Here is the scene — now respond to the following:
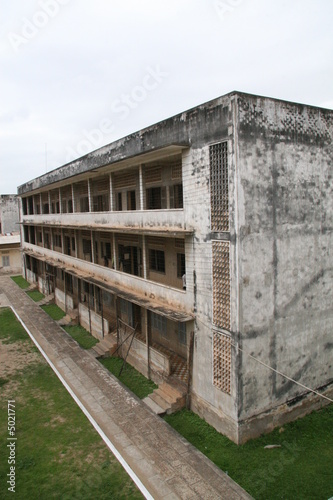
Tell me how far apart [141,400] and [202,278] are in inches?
178

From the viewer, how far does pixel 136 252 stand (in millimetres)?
17625

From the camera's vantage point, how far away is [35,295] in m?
28.5

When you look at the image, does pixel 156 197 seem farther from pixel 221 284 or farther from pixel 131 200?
pixel 221 284

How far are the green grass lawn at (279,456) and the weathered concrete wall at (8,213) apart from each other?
37.5m

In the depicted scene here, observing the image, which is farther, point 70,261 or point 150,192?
point 70,261

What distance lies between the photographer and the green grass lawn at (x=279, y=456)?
27.6 ft

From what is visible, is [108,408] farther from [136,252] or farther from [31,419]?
[136,252]

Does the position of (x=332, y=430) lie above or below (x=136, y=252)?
below

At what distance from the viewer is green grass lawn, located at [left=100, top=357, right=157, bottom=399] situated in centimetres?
1314

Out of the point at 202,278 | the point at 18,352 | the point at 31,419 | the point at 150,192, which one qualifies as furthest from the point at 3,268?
the point at 202,278

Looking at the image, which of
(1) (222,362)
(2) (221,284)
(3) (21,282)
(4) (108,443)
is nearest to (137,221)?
(2) (221,284)

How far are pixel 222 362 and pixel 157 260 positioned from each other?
21.9 feet

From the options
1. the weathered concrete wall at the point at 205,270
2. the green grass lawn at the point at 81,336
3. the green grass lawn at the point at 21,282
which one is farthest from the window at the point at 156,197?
the green grass lawn at the point at 21,282

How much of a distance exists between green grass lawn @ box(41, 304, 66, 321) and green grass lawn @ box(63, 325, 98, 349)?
2068 millimetres
